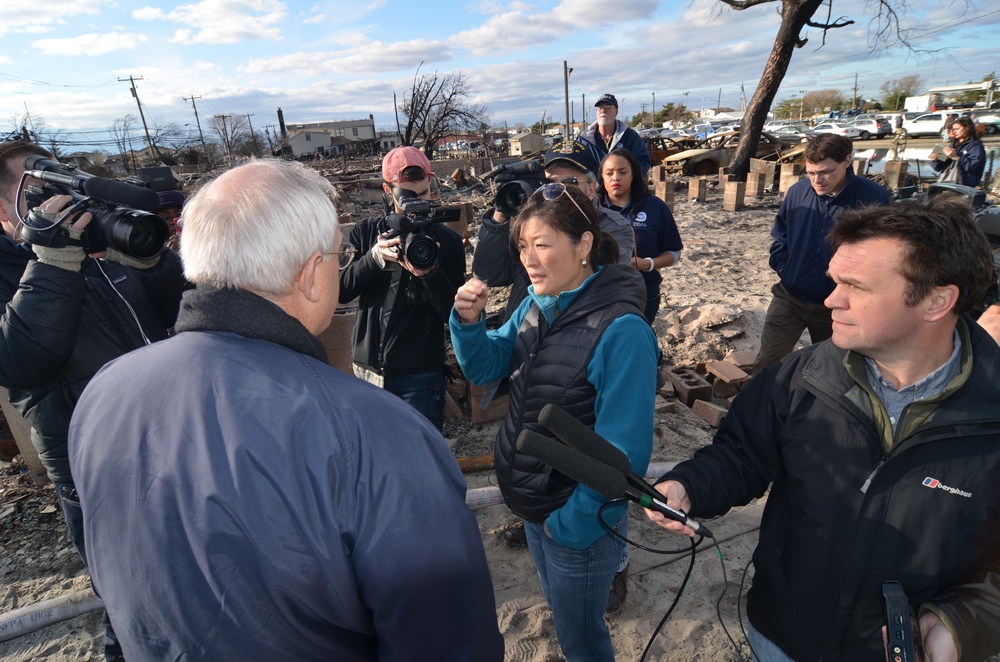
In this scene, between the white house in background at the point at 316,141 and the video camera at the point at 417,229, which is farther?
the white house in background at the point at 316,141

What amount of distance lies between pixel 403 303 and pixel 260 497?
1.90 metres

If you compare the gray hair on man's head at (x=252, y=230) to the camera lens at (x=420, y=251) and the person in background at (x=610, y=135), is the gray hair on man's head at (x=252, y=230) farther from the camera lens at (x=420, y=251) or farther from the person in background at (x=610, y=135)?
the person in background at (x=610, y=135)

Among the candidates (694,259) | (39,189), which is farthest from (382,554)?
(694,259)

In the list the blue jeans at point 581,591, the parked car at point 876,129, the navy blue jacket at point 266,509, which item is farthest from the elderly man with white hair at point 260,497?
the parked car at point 876,129

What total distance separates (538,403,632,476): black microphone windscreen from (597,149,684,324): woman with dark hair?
2604 mm

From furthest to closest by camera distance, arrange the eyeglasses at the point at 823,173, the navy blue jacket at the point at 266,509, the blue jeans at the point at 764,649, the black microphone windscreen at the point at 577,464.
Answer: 1. the eyeglasses at the point at 823,173
2. the blue jeans at the point at 764,649
3. the black microphone windscreen at the point at 577,464
4. the navy blue jacket at the point at 266,509

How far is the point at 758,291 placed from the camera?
22.3 ft

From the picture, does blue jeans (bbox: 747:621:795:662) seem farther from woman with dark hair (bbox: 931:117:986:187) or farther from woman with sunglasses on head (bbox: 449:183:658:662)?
woman with dark hair (bbox: 931:117:986:187)

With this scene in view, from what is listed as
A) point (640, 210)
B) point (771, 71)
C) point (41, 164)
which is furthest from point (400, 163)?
point (771, 71)

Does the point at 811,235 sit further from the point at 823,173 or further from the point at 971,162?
the point at 971,162

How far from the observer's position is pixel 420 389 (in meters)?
2.88

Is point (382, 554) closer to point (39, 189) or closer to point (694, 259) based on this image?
point (39, 189)

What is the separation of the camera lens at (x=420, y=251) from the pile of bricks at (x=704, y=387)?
2595 mm

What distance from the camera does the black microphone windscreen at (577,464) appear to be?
1225mm
